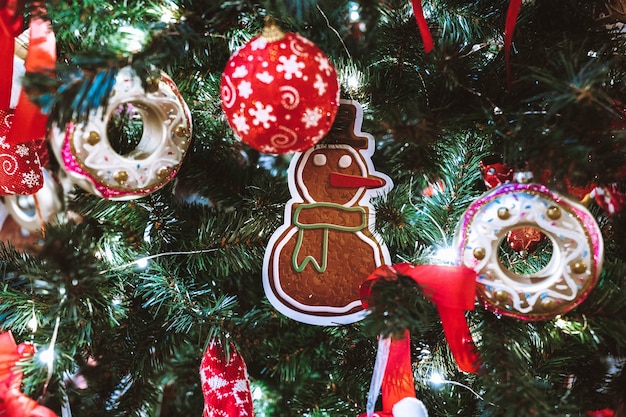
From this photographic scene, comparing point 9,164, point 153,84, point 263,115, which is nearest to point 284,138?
point 263,115

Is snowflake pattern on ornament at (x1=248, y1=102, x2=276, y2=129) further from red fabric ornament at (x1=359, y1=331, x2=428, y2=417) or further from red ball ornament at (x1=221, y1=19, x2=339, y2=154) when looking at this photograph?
red fabric ornament at (x1=359, y1=331, x2=428, y2=417)

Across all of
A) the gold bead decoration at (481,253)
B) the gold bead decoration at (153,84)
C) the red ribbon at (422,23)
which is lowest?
the gold bead decoration at (481,253)

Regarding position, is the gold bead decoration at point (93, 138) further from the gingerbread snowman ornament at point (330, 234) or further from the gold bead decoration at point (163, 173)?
the gingerbread snowman ornament at point (330, 234)

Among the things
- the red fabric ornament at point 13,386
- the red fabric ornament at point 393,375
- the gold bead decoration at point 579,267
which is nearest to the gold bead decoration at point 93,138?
the red fabric ornament at point 13,386

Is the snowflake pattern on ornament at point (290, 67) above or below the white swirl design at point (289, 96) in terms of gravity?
above

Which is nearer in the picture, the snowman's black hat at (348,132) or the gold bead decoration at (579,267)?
the gold bead decoration at (579,267)

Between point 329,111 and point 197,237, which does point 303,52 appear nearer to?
point 329,111

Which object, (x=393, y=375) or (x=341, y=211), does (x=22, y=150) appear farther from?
(x=393, y=375)
